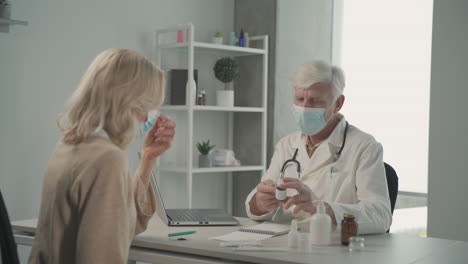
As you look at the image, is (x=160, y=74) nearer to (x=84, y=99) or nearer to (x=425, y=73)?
Answer: (x=84, y=99)

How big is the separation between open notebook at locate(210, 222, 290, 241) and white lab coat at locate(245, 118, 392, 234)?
0.54 ft

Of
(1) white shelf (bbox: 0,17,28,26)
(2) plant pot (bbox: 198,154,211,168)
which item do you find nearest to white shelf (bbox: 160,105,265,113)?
(2) plant pot (bbox: 198,154,211,168)

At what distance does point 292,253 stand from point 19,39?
225cm

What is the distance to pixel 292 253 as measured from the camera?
72.3 inches

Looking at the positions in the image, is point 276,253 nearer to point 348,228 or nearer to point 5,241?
point 348,228

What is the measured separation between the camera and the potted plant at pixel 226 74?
13.8 ft

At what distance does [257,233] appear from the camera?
2158 mm

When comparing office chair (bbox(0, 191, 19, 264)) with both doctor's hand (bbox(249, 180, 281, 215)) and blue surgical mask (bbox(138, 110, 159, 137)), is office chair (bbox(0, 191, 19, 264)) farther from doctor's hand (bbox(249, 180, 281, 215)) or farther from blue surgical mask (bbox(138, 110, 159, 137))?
doctor's hand (bbox(249, 180, 281, 215))

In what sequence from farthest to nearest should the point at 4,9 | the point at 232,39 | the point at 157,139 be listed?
the point at 232,39
the point at 4,9
the point at 157,139

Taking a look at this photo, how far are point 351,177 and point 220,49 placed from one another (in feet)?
6.84

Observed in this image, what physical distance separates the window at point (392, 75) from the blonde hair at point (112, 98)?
10.0 feet

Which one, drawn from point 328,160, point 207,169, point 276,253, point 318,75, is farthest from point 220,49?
point 276,253

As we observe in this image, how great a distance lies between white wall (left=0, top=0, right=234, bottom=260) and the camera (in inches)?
132

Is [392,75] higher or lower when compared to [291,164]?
higher
